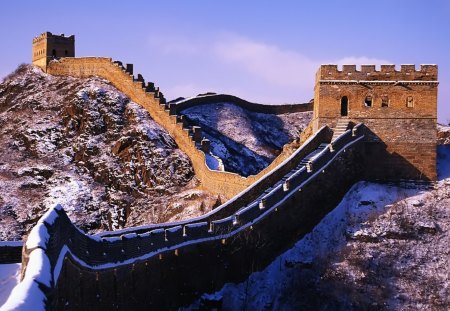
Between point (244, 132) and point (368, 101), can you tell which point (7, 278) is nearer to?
point (368, 101)

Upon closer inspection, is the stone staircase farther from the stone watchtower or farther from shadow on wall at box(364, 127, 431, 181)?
shadow on wall at box(364, 127, 431, 181)

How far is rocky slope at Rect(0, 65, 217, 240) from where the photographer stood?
37.5 meters

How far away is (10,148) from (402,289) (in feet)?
106

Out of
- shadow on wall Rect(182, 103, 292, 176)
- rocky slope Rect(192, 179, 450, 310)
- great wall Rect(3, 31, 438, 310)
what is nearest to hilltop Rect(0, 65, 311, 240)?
shadow on wall Rect(182, 103, 292, 176)

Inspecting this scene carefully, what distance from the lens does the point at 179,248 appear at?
20328mm

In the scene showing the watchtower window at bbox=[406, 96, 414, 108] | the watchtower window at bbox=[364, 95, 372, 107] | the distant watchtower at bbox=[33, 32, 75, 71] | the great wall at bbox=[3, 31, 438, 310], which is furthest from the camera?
the distant watchtower at bbox=[33, 32, 75, 71]

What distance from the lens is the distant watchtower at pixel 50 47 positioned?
2147 inches

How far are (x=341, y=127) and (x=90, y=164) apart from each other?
19870mm

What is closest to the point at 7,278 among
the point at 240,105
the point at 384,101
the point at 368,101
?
the point at 368,101

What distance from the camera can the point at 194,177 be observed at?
3891 centimetres

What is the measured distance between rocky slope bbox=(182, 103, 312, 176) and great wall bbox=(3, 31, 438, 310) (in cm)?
943

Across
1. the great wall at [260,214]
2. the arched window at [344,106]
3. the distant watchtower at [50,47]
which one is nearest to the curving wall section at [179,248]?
the great wall at [260,214]

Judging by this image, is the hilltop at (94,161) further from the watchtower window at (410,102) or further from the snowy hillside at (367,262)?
the watchtower window at (410,102)

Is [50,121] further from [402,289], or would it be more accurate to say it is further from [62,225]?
[62,225]
